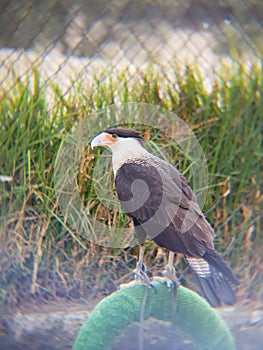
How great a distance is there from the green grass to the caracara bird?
51cm

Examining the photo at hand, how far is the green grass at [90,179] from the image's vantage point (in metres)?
2.53

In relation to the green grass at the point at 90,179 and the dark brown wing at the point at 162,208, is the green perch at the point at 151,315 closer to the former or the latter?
the dark brown wing at the point at 162,208

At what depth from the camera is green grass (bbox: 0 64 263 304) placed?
2.53 m

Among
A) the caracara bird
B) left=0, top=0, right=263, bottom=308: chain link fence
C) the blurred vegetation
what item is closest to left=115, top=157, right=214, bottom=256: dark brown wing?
the caracara bird

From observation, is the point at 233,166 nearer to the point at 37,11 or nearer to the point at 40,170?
the point at 40,170

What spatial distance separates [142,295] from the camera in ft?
6.11

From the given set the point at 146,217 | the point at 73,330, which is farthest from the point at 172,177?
the point at 73,330

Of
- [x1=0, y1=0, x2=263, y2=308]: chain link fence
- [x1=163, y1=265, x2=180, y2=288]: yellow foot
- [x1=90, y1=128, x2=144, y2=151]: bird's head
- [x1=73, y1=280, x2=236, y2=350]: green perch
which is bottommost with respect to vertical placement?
[x1=73, y1=280, x2=236, y2=350]: green perch

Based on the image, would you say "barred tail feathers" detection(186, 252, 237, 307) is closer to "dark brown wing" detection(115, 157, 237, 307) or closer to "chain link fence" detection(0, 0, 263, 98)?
"dark brown wing" detection(115, 157, 237, 307)

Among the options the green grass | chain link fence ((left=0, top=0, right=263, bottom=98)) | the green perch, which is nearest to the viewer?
the green perch

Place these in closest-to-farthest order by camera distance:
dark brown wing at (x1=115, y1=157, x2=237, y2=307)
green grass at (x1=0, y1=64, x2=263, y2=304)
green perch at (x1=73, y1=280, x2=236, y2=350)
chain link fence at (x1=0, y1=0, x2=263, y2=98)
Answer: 1. green perch at (x1=73, y1=280, x2=236, y2=350)
2. dark brown wing at (x1=115, y1=157, x2=237, y2=307)
3. green grass at (x1=0, y1=64, x2=263, y2=304)
4. chain link fence at (x1=0, y1=0, x2=263, y2=98)

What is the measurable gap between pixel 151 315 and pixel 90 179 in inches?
31.5

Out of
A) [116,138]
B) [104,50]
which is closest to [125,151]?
[116,138]

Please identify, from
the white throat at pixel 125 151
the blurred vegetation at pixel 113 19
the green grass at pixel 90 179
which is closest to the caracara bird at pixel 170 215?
the white throat at pixel 125 151
